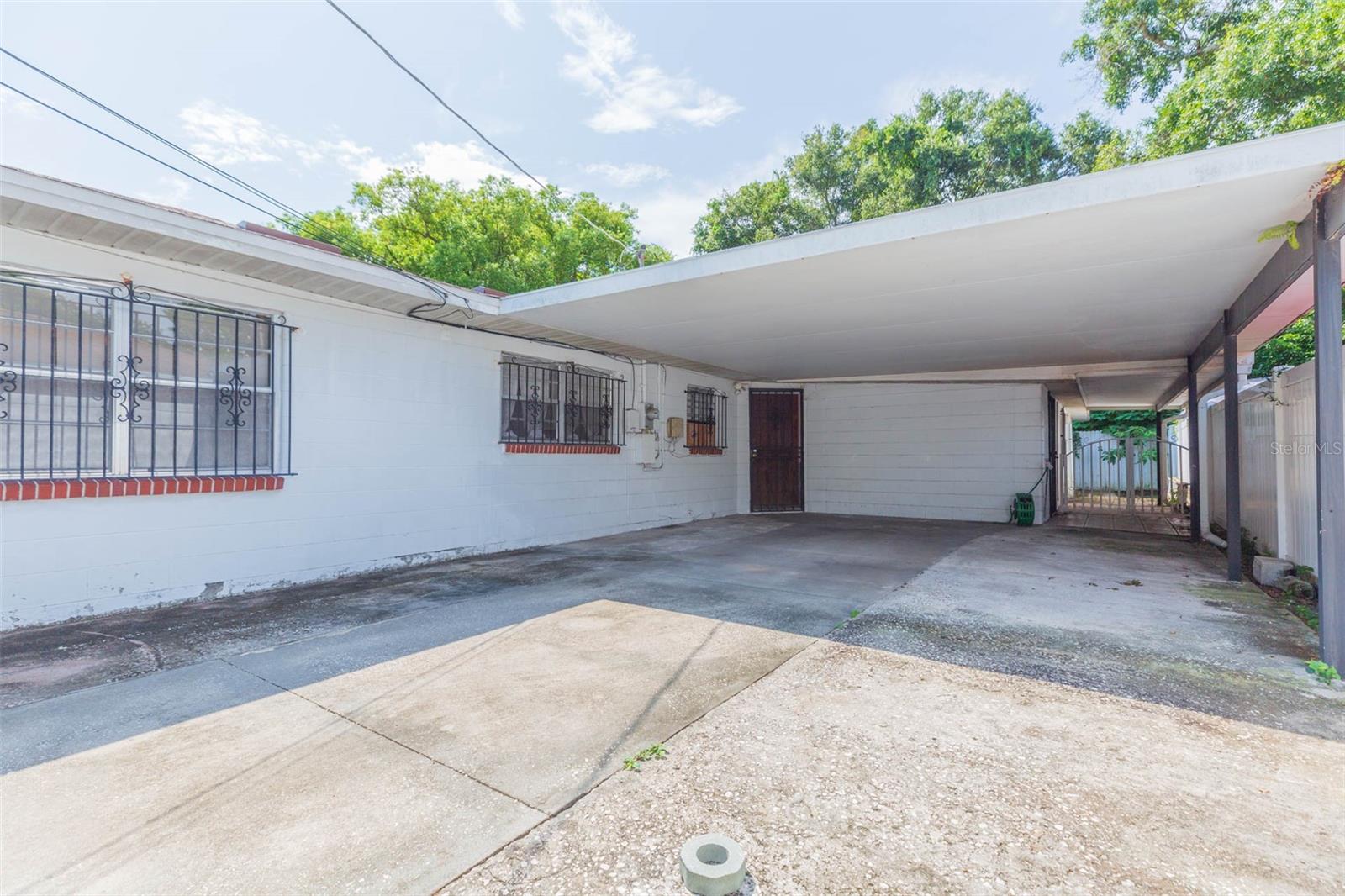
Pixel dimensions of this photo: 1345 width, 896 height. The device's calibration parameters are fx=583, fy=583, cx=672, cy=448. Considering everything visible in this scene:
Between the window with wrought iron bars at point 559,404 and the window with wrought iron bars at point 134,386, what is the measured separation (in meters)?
2.33

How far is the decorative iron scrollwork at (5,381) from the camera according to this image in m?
3.48

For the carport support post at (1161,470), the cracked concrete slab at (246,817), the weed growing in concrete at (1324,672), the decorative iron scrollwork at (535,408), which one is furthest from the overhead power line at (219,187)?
the carport support post at (1161,470)

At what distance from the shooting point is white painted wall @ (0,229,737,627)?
369cm

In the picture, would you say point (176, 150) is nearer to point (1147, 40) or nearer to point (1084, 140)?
point (1147, 40)

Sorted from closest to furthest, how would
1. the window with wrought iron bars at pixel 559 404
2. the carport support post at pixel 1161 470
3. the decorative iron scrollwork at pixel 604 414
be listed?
the window with wrought iron bars at pixel 559 404 → the decorative iron scrollwork at pixel 604 414 → the carport support post at pixel 1161 470

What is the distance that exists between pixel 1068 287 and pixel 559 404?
17.5 ft

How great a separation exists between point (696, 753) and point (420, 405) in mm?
4635

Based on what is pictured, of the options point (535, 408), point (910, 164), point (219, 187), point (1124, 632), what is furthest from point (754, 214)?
point (1124, 632)

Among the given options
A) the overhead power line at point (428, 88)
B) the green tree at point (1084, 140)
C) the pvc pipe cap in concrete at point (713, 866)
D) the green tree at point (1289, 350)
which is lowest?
the pvc pipe cap in concrete at point (713, 866)

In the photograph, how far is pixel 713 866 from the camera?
148 cm

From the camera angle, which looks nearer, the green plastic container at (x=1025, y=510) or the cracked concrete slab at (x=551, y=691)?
the cracked concrete slab at (x=551, y=691)

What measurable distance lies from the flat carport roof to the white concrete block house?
0.08 feet

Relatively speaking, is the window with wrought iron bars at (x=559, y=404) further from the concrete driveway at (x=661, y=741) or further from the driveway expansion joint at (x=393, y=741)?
the driveway expansion joint at (x=393, y=741)

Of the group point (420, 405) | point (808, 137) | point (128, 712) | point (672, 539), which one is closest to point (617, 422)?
point (672, 539)
